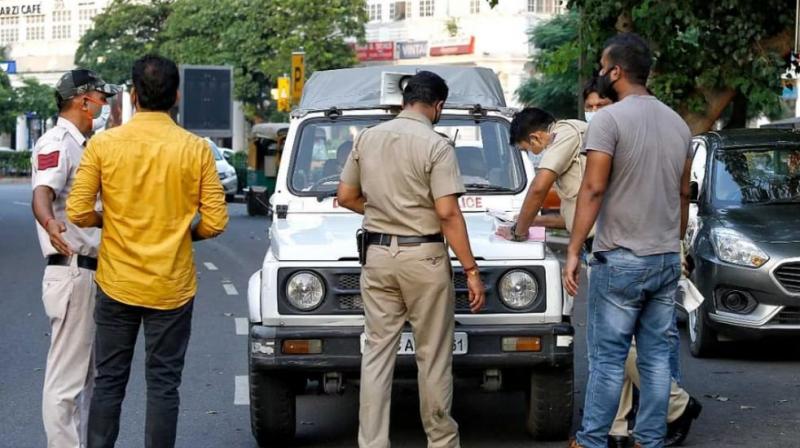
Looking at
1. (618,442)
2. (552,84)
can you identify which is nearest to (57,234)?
(618,442)

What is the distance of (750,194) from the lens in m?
11.4

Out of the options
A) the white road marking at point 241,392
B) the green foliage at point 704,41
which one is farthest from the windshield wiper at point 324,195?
the green foliage at point 704,41

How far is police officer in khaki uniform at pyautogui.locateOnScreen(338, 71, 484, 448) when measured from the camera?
22.3 feet

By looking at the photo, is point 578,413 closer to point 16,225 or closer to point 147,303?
point 147,303

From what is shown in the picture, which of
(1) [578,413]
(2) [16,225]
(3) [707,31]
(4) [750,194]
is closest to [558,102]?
(2) [16,225]

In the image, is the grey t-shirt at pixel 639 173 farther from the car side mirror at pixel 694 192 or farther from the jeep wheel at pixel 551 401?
the car side mirror at pixel 694 192

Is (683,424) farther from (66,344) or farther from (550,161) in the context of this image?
(66,344)

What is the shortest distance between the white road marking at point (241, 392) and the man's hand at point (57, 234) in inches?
108

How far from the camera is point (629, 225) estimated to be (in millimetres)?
6574

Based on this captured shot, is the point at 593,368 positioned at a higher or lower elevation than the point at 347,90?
lower

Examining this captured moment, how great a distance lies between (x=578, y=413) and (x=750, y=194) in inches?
133

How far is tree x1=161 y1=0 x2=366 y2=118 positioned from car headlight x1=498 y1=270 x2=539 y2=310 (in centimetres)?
6252

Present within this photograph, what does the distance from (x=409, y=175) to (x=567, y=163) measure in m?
1.05

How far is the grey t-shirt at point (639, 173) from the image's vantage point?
21.4 feet
